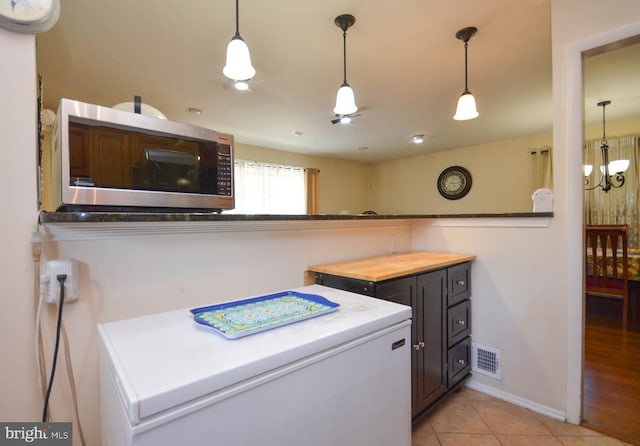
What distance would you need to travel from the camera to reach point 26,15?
0.80 m

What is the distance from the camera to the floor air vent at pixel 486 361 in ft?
6.39

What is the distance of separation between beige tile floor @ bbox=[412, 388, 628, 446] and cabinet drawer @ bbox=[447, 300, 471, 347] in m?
0.39

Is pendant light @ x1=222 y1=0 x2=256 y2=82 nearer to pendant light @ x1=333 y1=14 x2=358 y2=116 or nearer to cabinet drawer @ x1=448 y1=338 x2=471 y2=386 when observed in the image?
pendant light @ x1=333 y1=14 x2=358 y2=116

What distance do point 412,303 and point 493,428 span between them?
0.85 m

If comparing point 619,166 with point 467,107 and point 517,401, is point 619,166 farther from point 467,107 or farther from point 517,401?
point 517,401

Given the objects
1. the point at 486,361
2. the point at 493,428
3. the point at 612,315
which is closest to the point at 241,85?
the point at 486,361

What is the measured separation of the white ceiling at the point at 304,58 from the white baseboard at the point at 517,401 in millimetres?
2346

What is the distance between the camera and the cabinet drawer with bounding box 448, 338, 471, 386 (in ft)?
6.01

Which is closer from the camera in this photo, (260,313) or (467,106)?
(260,313)

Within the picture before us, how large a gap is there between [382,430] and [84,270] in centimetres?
107

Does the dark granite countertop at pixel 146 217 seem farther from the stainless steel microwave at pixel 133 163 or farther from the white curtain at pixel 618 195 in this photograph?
the white curtain at pixel 618 195

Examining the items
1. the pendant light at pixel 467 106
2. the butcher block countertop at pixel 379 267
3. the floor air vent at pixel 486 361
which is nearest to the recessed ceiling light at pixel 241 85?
the pendant light at pixel 467 106

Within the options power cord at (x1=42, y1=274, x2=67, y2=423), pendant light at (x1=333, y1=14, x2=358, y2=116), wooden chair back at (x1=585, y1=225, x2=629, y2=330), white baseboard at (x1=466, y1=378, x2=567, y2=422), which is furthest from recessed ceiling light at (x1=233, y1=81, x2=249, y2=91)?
wooden chair back at (x1=585, y1=225, x2=629, y2=330)

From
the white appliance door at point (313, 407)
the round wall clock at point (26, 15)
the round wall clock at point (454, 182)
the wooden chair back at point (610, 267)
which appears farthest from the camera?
the round wall clock at point (454, 182)
